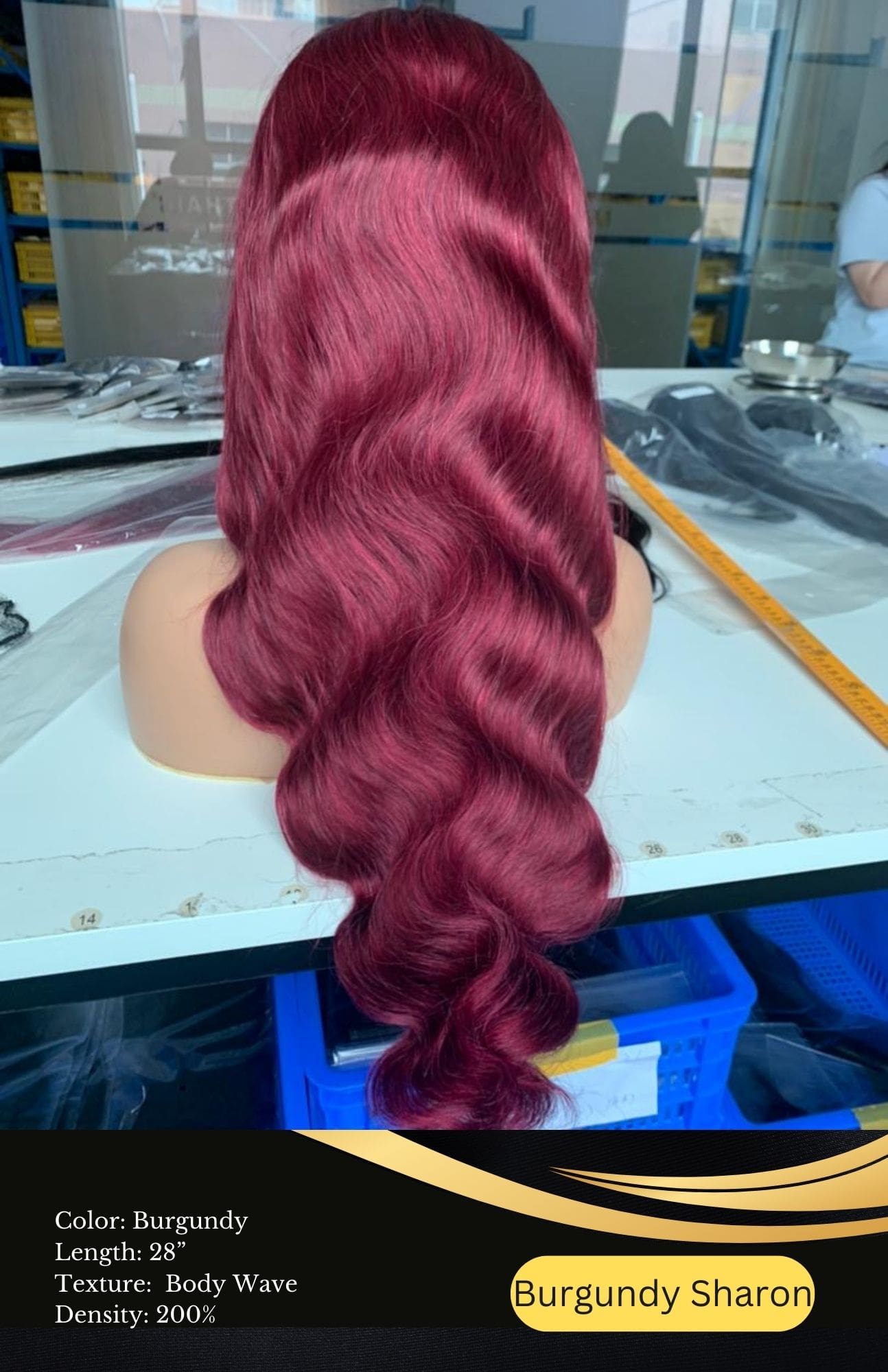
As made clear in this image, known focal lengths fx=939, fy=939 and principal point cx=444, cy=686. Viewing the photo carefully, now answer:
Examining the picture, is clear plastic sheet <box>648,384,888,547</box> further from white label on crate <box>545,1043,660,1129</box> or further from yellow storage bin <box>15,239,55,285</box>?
yellow storage bin <box>15,239,55,285</box>

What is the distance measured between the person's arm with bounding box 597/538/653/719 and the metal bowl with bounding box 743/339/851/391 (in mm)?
1198

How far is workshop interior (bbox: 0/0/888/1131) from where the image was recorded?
604 mm

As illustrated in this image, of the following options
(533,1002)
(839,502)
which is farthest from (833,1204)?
(839,502)

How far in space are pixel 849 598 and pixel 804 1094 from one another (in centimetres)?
56

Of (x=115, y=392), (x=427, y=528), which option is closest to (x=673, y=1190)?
(x=427, y=528)

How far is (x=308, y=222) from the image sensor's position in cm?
59

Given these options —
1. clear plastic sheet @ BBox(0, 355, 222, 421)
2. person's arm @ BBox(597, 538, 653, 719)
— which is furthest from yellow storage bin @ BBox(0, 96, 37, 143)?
person's arm @ BBox(597, 538, 653, 719)

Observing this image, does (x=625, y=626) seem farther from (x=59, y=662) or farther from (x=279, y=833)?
(x=59, y=662)

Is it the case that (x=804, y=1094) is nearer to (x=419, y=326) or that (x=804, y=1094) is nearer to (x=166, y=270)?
(x=419, y=326)

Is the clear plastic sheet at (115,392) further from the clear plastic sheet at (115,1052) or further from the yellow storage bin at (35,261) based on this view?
the yellow storage bin at (35,261)

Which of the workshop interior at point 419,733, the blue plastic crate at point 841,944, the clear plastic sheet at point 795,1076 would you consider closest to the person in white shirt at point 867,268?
the workshop interior at point 419,733

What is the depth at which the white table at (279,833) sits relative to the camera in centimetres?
60

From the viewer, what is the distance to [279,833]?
0.69 m

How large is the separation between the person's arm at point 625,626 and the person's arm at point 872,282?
1.87 m
